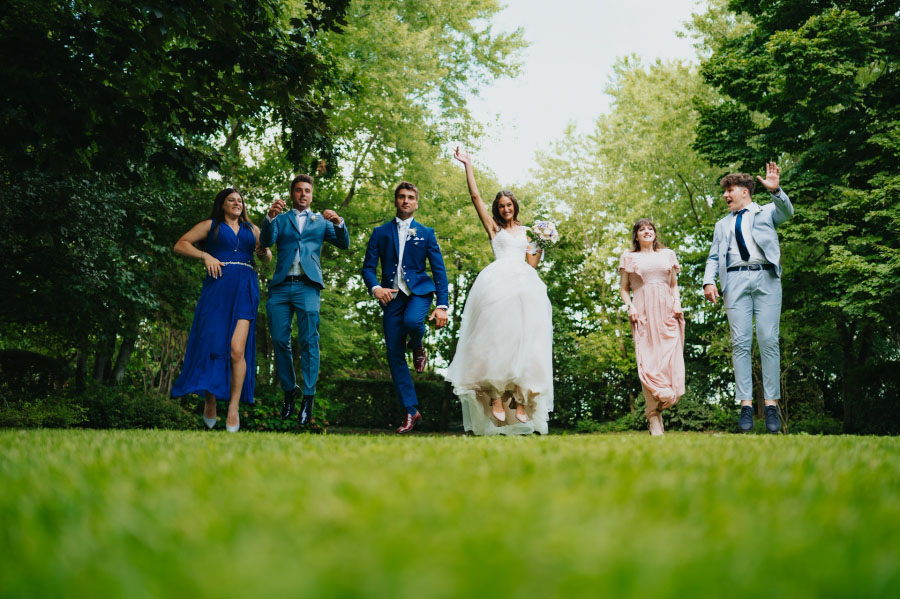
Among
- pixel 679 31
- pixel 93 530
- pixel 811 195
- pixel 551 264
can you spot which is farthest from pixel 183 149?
pixel 679 31

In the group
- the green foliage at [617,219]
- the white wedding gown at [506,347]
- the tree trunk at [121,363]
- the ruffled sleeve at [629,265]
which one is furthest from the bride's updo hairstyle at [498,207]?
the green foliage at [617,219]

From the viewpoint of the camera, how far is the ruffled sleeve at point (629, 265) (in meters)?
8.12

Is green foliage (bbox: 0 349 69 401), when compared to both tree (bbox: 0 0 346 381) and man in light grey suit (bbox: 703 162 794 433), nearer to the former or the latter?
tree (bbox: 0 0 346 381)

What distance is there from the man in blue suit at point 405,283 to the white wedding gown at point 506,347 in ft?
1.36

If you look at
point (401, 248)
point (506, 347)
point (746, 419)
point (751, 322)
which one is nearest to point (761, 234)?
point (751, 322)

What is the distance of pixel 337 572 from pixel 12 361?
15.2 m

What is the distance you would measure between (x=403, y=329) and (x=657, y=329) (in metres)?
2.97

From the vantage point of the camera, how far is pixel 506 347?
7184mm

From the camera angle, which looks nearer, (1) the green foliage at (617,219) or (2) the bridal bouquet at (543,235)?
(2) the bridal bouquet at (543,235)

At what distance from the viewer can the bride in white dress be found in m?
7.22

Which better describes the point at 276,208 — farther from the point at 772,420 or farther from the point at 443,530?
the point at 443,530

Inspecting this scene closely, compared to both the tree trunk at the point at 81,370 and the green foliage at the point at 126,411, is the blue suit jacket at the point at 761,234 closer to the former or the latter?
the green foliage at the point at 126,411

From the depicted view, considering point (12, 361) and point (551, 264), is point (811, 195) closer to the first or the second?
point (551, 264)

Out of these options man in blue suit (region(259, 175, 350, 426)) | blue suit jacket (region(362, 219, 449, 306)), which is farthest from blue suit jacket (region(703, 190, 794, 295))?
man in blue suit (region(259, 175, 350, 426))
